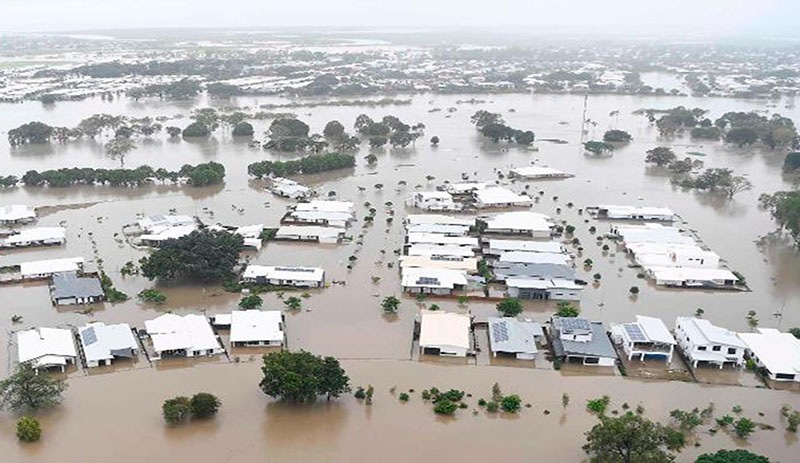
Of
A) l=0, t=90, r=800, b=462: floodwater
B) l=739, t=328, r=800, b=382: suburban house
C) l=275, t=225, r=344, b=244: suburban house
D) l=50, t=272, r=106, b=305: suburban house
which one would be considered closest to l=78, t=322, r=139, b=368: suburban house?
l=0, t=90, r=800, b=462: floodwater

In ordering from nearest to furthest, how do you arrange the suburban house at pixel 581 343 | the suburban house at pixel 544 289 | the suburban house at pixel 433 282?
the suburban house at pixel 581 343
the suburban house at pixel 544 289
the suburban house at pixel 433 282

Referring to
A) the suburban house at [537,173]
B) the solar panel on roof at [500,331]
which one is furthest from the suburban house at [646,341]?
the suburban house at [537,173]

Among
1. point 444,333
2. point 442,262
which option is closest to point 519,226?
point 442,262

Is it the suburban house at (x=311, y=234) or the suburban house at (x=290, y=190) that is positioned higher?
the suburban house at (x=290, y=190)

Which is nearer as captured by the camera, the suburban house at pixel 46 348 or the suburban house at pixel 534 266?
the suburban house at pixel 46 348

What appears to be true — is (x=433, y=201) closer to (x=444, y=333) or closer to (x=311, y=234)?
(x=311, y=234)

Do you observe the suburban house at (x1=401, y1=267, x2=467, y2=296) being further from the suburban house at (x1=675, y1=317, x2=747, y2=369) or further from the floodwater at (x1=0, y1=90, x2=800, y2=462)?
the suburban house at (x1=675, y1=317, x2=747, y2=369)

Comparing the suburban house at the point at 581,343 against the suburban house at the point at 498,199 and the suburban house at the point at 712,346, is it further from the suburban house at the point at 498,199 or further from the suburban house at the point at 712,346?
the suburban house at the point at 498,199
